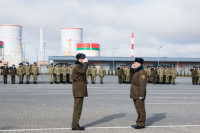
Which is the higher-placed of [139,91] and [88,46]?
[88,46]

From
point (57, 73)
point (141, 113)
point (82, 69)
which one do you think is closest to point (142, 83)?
point (141, 113)

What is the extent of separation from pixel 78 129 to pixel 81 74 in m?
1.35

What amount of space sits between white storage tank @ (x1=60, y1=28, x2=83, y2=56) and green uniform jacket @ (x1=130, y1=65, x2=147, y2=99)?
299 ft

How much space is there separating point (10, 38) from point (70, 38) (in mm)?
26215

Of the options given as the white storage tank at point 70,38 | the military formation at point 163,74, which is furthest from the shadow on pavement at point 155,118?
the white storage tank at point 70,38

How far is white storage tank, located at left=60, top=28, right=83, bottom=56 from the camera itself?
98.6m

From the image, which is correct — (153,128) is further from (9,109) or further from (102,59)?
(102,59)

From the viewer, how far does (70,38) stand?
9844 centimetres

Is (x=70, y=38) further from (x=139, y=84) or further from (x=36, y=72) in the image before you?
(x=139, y=84)

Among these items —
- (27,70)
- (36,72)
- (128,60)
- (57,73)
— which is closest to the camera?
(27,70)

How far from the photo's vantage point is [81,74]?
7.23 m

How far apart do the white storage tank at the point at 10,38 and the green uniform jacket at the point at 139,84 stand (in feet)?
351

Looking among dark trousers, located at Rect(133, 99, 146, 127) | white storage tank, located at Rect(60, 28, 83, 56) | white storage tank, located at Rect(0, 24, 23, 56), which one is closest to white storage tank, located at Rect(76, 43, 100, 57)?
white storage tank, located at Rect(60, 28, 83, 56)

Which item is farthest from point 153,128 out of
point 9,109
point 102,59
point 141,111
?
point 102,59
